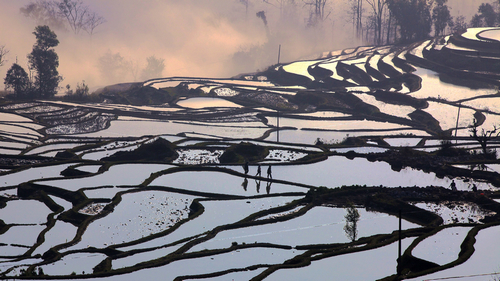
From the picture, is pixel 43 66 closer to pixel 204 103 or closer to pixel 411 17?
pixel 204 103

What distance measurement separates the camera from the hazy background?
8762 cm

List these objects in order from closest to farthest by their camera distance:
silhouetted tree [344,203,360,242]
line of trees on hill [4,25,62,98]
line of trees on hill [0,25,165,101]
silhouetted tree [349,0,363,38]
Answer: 1. silhouetted tree [344,203,360,242]
2. line of trees on hill [0,25,165,101]
3. line of trees on hill [4,25,62,98]
4. silhouetted tree [349,0,363,38]

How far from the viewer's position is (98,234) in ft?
63.0

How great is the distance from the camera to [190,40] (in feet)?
314

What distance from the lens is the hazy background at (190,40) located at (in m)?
87.6

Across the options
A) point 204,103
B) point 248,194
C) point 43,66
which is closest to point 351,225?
point 248,194

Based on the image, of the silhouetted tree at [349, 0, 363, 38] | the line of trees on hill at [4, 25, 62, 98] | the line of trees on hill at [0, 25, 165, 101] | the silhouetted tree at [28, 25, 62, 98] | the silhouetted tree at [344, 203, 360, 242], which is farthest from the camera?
the silhouetted tree at [349, 0, 363, 38]

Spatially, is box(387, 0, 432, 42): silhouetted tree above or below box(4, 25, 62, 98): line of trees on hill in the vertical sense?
above

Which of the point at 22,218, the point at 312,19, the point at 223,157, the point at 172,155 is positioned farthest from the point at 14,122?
the point at 312,19

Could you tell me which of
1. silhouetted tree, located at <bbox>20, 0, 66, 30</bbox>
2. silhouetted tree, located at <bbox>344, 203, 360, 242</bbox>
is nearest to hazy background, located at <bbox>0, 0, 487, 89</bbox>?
silhouetted tree, located at <bbox>20, 0, 66, 30</bbox>

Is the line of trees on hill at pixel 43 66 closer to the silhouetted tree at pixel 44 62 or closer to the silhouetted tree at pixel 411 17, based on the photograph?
the silhouetted tree at pixel 44 62

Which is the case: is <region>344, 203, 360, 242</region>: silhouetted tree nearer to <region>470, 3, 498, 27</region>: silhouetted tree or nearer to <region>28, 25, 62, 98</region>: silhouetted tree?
<region>28, 25, 62, 98</region>: silhouetted tree

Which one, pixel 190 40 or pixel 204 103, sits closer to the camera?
pixel 204 103

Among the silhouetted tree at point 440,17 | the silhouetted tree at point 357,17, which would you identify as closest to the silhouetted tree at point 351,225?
the silhouetted tree at point 440,17
